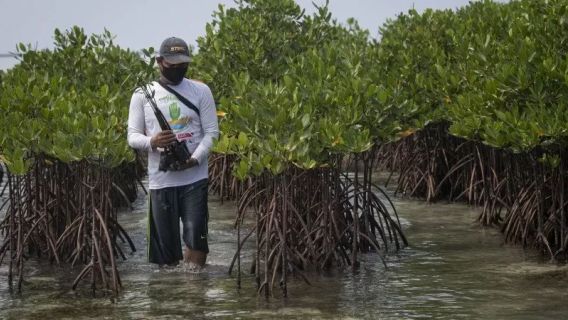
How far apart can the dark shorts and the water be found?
11.2 inches

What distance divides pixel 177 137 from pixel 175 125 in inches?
4.1

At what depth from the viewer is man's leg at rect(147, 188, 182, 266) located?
10.3 metres

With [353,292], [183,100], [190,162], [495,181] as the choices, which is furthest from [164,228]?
[495,181]

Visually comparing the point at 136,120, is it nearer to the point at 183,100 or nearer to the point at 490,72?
the point at 183,100

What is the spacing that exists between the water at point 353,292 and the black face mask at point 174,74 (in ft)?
5.49

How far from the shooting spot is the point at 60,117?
417 inches

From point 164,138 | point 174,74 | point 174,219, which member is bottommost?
point 174,219

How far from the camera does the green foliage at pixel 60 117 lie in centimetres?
1021

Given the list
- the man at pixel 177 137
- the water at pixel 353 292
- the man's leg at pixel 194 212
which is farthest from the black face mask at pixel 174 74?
the water at pixel 353 292

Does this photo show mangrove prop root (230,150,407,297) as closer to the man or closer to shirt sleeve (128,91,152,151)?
the man

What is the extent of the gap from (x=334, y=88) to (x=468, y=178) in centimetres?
500

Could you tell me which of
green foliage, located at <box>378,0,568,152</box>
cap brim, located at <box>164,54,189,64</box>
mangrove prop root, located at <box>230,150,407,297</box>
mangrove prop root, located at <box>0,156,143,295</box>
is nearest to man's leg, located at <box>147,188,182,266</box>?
A: mangrove prop root, located at <box>0,156,143,295</box>

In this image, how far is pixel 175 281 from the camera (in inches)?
414

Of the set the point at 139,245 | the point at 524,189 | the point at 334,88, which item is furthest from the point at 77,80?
the point at 524,189
